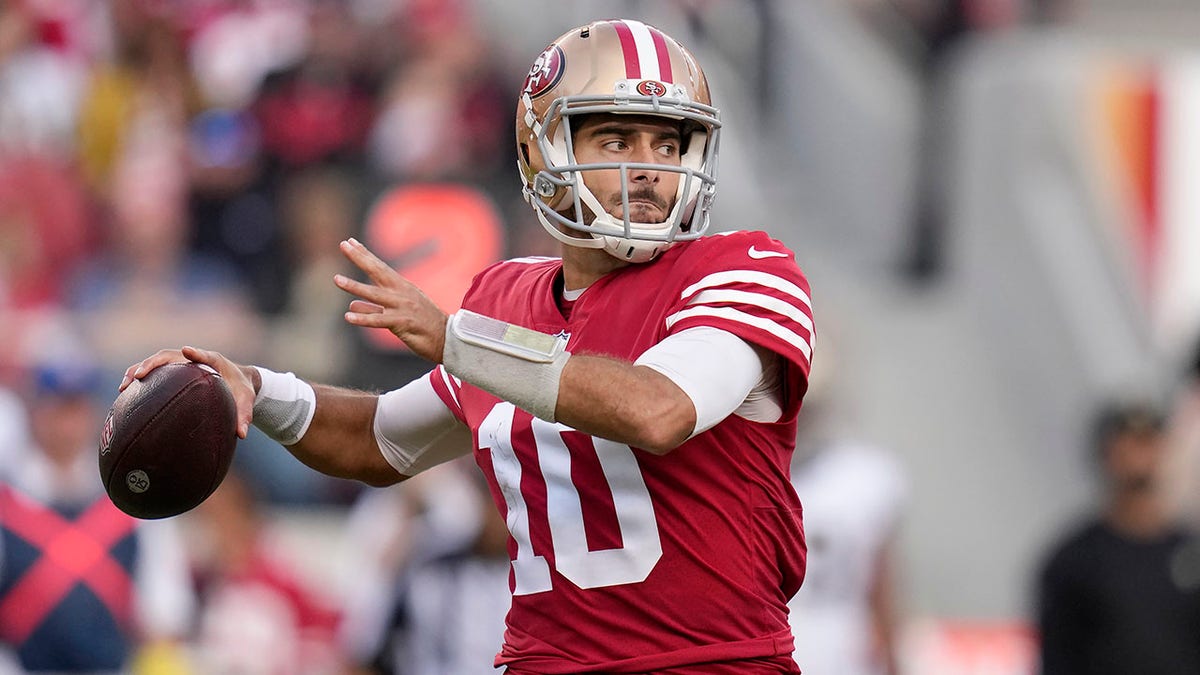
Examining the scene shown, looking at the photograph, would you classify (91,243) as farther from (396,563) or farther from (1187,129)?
(1187,129)

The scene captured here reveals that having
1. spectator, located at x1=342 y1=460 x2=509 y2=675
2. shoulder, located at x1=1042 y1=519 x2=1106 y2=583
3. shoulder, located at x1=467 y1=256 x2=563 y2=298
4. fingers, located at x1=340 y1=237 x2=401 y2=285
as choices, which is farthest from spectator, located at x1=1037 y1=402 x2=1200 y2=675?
fingers, located at x1=340 y1=237 x2=401 y2=285

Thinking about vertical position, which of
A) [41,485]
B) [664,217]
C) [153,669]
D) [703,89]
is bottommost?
[153,669]

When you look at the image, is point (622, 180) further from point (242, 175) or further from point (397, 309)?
point (242, 175)

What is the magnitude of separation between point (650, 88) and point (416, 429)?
2.86ft

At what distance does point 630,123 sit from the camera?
3.76 m

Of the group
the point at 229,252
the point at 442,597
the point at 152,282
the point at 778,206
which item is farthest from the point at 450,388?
the point at 778,206

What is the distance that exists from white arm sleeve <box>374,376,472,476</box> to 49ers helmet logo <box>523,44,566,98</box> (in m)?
0.64

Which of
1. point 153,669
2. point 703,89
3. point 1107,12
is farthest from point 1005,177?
point 703,89

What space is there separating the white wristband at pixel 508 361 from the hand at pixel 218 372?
524mm

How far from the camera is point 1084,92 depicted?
401 inches

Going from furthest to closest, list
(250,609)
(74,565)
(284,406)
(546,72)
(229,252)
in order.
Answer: (229,252), (250,609), (74,565), (284,406), (546,72)

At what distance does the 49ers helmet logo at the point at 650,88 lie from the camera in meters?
3.70

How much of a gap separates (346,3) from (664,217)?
807cm

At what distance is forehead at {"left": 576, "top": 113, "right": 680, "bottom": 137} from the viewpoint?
3756mm
